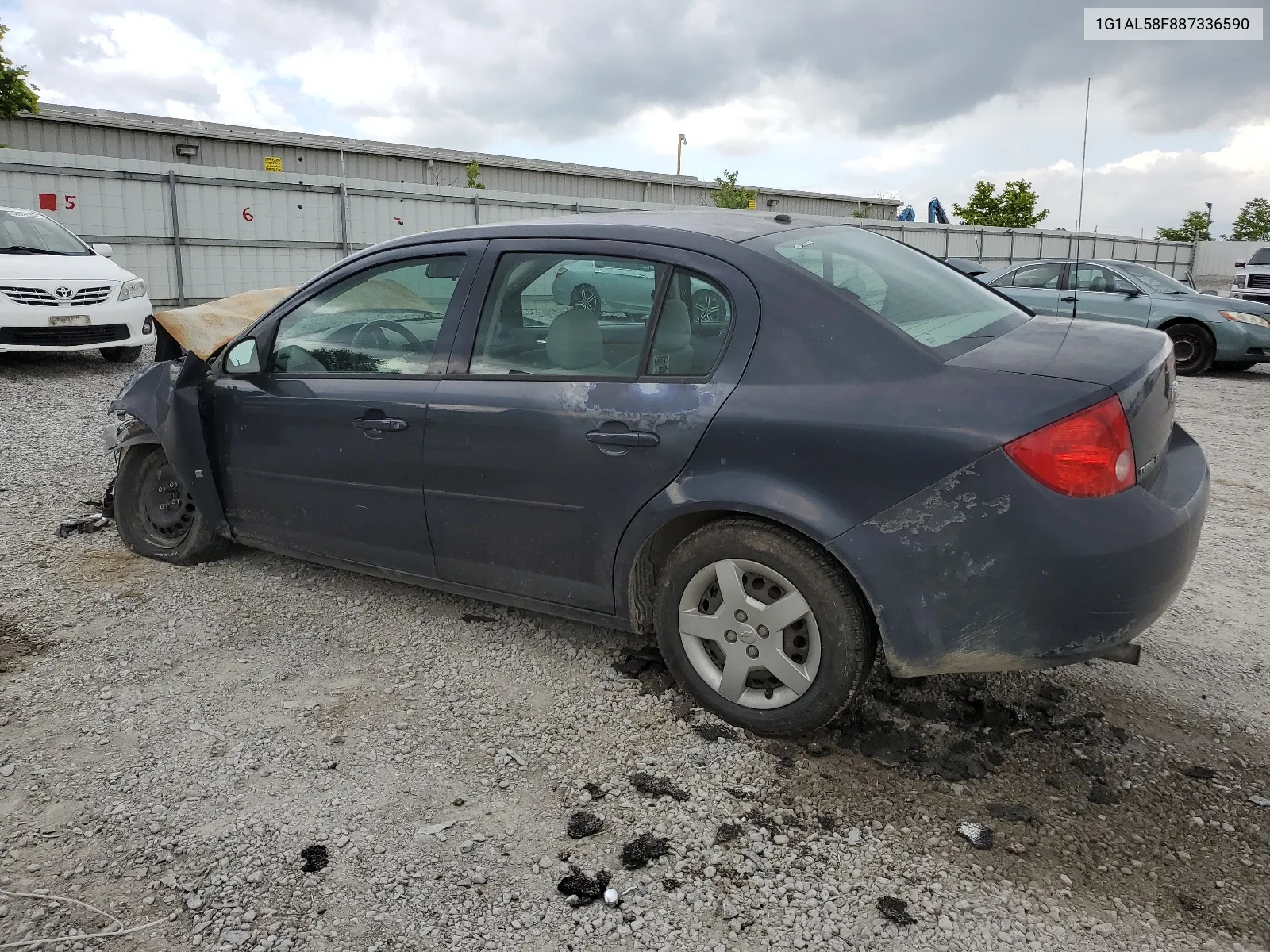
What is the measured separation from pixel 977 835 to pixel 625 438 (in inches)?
59.3

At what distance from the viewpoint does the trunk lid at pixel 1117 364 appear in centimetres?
259

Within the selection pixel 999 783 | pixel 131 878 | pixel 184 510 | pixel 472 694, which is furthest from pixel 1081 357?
pixel 184 510

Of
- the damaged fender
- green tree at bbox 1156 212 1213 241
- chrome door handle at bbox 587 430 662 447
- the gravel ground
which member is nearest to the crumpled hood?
the damaged fender

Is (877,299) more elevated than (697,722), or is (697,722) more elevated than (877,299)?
(877,299)

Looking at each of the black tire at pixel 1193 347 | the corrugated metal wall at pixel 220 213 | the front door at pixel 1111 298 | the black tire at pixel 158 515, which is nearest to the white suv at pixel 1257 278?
the black tire at pixel 1193 347

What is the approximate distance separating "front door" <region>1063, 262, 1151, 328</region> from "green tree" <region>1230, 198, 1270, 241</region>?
49609mm

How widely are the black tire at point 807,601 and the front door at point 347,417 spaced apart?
1.15 metres

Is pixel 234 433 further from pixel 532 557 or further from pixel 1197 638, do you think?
pixel 1197 638

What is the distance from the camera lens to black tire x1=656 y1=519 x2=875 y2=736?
9.04 ft

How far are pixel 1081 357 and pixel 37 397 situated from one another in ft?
31.0

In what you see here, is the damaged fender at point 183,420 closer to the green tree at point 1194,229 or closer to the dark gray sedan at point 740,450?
the dark gray sedan at point 740,450

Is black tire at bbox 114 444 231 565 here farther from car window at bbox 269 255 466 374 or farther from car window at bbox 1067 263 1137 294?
car window at bbox 1067 263 1137 294

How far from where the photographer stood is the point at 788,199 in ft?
129

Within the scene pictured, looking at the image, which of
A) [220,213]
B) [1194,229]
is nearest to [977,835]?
[220,213]
